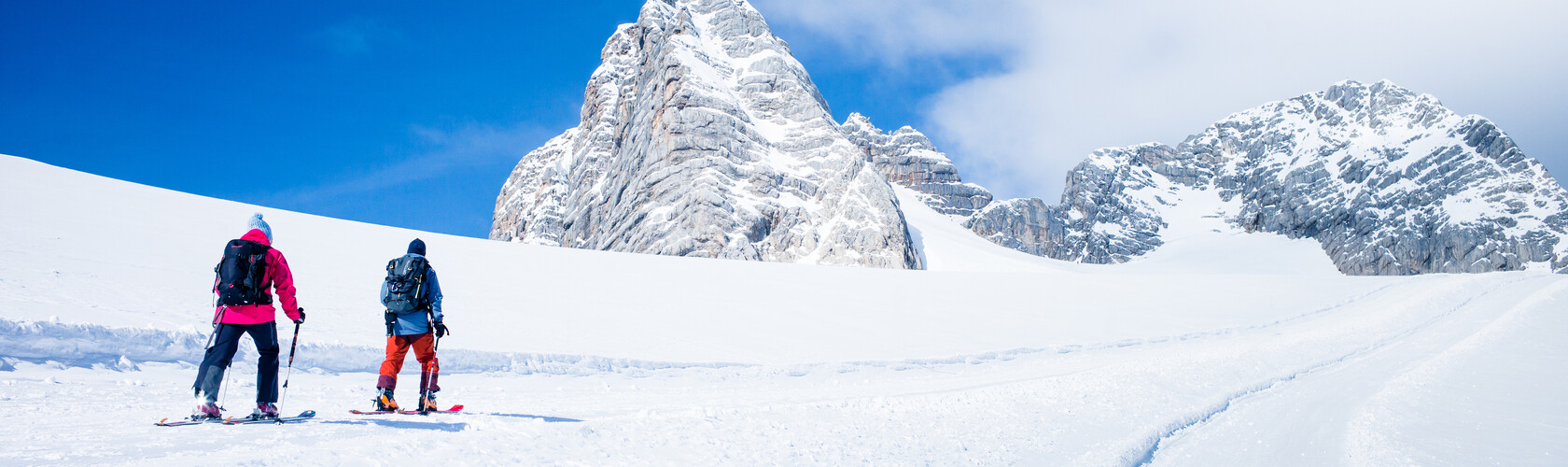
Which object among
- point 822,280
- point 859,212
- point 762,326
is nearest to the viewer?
point 762,326

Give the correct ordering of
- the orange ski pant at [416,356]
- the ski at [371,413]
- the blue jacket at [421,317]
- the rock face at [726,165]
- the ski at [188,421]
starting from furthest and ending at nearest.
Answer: the rock face at [726,165] → the blue jacket at [421,317] → the orange ski pant at [416,356] → the ski at [371,413] → the ski at [188,421]

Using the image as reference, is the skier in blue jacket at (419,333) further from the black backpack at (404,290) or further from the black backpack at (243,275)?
the black backpack at (243,275)

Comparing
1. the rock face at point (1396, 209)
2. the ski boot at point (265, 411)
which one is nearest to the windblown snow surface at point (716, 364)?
the ski boot at point (265, 411)

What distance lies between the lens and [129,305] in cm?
1009

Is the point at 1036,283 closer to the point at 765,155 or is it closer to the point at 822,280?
the point at 822,280

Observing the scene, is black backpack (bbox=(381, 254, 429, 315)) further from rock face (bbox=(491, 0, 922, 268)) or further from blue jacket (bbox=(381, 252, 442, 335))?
rock face (bbox=(491, 0, 922, 268))

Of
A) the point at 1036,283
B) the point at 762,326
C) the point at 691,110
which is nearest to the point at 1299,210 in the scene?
the point at 691,110

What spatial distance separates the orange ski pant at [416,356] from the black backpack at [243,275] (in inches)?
44.5

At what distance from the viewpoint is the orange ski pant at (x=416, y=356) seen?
6.86 metres

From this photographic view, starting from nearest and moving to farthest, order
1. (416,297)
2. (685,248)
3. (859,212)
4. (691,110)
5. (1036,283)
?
1. (416,297)
2. (1036,283)
3. (685,248)
4. (859,212)
5. (691,110)

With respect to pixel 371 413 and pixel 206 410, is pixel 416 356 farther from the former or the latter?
pixel 206 410

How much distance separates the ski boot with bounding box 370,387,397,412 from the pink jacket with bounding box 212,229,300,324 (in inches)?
37.8

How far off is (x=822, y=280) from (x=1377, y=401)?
14565 millimetres

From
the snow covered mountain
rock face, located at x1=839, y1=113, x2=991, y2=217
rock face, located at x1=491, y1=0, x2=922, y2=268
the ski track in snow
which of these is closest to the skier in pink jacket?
the ski track in snow
